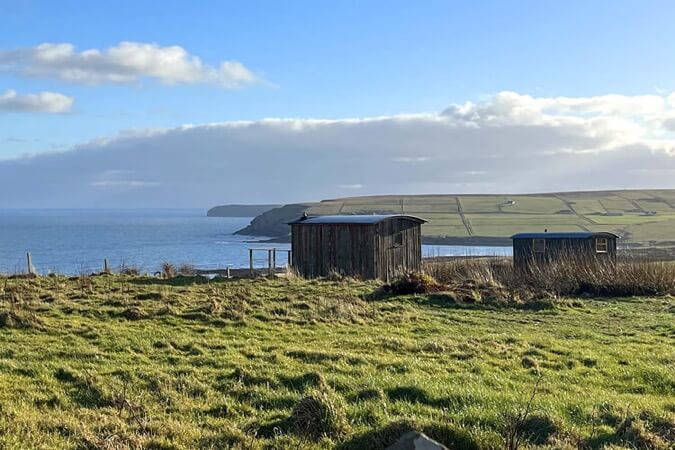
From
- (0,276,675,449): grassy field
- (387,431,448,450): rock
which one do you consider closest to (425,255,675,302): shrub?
(0,276,675,449): grassy field

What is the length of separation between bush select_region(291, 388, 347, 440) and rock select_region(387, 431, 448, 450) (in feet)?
4.09

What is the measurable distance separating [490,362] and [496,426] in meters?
3.72

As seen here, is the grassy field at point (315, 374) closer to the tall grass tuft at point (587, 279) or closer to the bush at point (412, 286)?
the bush at point (412, 286)

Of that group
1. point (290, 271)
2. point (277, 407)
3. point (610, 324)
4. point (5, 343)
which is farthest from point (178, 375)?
point (290, 271)

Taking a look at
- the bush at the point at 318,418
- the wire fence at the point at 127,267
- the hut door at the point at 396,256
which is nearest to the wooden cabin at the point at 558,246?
the hut door at the point at 396,256

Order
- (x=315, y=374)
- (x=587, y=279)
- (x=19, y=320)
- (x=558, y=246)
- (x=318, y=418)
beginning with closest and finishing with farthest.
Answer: (x=318, y=418) < (x=315, y=374) < (x=19, y=320) < (x=587, y=279) < (x=558, y=246)

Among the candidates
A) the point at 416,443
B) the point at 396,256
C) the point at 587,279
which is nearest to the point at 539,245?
the point at 396,256

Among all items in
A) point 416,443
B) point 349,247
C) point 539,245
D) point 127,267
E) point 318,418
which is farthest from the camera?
point 539,245

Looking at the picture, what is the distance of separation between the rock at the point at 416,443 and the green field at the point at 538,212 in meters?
75.9

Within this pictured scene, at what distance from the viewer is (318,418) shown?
607 cm

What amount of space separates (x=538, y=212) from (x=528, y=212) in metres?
2.00

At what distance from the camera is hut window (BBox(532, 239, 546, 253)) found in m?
33.7

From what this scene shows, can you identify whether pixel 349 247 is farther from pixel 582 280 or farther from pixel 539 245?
pixel 539 245

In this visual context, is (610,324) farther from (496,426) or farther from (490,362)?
(496,426)
